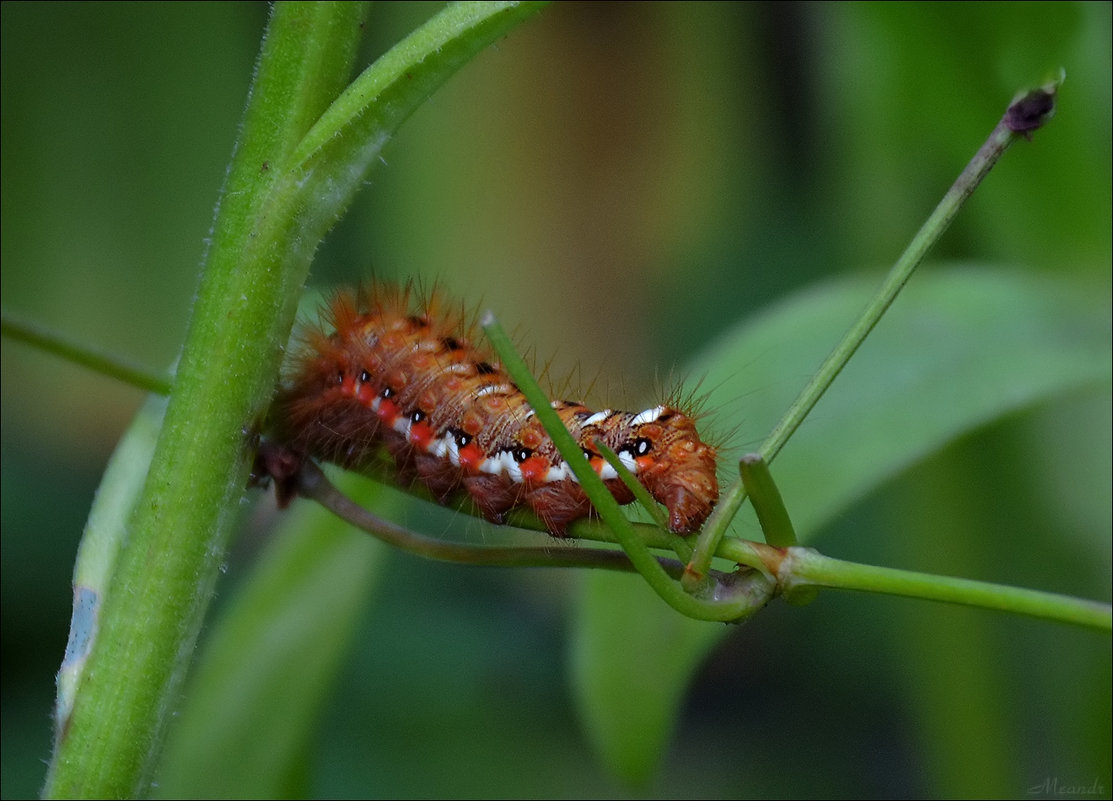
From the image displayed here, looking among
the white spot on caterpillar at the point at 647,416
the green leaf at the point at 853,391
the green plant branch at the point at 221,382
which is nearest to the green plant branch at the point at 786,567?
the green plant branch at the point at 221,382

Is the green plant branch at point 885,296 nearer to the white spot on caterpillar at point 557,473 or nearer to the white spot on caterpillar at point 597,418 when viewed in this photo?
the white spot on caterpillar at point 557,473

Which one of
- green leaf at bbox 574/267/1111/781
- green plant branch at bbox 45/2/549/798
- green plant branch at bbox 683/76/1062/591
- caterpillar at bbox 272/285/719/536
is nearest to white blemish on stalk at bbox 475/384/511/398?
caterpillar at bbox 272/285/719/536

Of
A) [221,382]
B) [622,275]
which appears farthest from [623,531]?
[622,275]

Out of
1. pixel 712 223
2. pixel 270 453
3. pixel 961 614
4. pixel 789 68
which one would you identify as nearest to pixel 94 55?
pixel 712 223

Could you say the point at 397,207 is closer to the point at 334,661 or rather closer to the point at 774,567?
the point at 334,661

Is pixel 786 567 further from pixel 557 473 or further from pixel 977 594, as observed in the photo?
pixel 557 473
